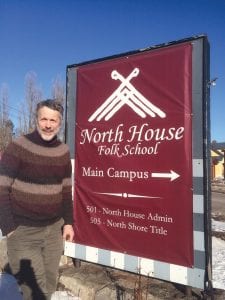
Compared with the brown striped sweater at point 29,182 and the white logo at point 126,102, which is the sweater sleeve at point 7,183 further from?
the white logo at point 126,102

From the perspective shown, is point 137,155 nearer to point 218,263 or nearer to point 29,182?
point 29,182

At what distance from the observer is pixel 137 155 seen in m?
3.97

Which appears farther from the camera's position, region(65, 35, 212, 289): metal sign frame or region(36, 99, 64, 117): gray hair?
region(65, 35, 212, 289): metal sign frame

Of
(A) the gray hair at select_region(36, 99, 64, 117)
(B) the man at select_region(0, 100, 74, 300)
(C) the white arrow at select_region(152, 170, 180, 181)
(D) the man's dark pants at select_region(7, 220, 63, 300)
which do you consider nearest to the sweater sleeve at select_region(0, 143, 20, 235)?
(B) the man at select_region(0, 100, 74, 300)

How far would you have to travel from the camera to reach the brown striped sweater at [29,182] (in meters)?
2.93

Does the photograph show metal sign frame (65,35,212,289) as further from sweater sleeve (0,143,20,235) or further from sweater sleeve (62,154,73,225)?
sweater sleeve (0,143,20,235)

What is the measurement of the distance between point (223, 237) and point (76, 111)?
3344 mm

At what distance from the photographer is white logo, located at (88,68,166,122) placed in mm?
3906

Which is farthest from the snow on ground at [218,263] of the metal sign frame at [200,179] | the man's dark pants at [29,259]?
the man's dark pants at [29,259]

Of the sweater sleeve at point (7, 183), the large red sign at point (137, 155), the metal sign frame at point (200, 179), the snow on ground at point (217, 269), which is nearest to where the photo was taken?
the sweater sleeve at point (7, 183)

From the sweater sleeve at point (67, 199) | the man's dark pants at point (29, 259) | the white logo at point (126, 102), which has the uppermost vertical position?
the white logo at point (126, 102)

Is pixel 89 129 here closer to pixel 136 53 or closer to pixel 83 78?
pixel 83 78

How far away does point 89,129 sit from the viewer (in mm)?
4414

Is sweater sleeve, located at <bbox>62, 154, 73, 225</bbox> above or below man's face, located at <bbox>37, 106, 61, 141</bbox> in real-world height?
below
